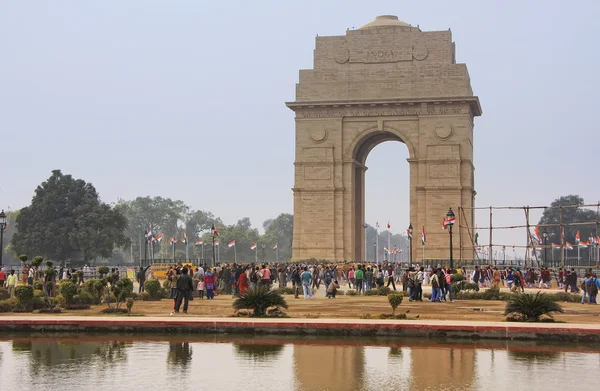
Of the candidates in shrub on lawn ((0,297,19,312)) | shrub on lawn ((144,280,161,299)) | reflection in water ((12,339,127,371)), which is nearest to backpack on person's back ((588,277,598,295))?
shrub on lawn ((144,280,161,299))

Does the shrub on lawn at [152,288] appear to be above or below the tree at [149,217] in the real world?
below

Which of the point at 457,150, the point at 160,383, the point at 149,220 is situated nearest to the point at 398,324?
the point at 160,383

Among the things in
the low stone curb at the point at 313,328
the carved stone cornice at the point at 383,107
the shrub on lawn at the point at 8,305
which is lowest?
the low stone curb at the point at 313,328

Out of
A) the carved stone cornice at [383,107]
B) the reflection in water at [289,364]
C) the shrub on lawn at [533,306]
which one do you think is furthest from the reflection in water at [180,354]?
the carved stone cornice at [383,107]

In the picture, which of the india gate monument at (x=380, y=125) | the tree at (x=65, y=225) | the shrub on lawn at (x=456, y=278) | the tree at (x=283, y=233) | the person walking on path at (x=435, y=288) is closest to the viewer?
the person walking on path at (x=435, y=288)

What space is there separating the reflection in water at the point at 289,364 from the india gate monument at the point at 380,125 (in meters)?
43.0

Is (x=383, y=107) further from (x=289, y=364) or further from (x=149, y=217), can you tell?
(x=149, y=217)

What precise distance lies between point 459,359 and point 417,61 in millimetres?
47383

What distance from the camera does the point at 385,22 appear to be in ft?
211

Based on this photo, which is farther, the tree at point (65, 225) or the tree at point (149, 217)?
the tree at point (149, 217)

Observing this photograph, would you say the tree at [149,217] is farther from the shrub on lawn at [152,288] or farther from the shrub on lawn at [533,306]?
the shrub on lawn at [533,306]

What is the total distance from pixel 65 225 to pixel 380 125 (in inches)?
1299

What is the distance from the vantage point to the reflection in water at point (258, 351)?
642 inches

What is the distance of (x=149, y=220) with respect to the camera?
160125 millimetres
